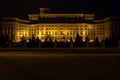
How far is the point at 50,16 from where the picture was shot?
10156 centimetres

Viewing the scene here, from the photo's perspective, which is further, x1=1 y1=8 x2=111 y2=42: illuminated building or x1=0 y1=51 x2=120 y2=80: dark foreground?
x1=1 y1=8 x2=111 y2=42: illuminated building

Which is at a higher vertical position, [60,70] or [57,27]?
[57,27]

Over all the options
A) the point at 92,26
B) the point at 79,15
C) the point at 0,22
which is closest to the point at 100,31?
the point at 92,26

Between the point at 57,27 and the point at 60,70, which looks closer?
the point at 60,70

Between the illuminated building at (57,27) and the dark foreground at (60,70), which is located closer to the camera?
the dark foreground at (60,70)

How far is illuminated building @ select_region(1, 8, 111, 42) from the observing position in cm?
9488

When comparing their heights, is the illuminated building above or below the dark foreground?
above

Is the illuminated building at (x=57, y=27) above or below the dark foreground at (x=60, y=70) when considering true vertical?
above

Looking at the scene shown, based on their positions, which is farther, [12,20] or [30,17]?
[30,17]

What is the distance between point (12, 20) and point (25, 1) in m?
76.7

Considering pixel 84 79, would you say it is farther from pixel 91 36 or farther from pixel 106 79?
pixel 91 36

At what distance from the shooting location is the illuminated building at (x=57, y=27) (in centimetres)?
9488

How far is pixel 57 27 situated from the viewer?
9669 centimetres

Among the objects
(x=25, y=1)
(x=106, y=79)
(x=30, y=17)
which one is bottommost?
(x=106, y=79)
